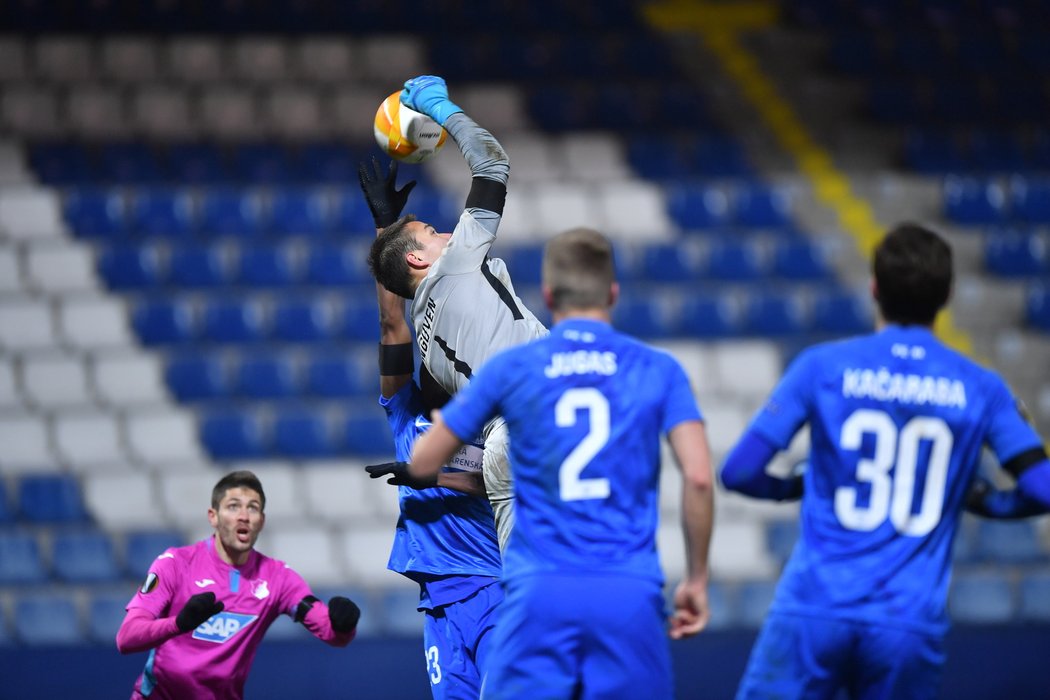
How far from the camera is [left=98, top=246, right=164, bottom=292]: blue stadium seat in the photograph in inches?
379

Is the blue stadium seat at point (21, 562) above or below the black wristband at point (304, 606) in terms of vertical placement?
below

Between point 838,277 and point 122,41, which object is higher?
point 122,41

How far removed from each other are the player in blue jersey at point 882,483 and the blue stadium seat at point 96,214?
7.79 m

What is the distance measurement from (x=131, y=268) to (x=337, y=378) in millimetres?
1839

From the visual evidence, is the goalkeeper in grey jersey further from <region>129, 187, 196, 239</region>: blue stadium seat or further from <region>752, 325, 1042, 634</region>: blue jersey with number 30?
<region>129, 187, 196, 239</region>: blue stadium seat

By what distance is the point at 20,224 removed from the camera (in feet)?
32.6

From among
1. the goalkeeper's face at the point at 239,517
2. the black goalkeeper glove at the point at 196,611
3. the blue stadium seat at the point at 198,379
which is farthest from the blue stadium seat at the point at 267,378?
the black goalkeeper glove at the point at 196,611

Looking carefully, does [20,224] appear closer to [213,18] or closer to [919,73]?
[213,18]

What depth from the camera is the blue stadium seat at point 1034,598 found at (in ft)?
26.5

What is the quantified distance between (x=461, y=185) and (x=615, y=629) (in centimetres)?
789

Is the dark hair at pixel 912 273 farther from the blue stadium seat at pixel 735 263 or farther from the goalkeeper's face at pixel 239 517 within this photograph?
the blue stadium seat at pixel 735 263

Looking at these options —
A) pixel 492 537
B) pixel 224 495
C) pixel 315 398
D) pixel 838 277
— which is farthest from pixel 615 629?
pixel 838 277

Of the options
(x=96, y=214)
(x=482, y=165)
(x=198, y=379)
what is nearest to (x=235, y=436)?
(x=198, y=379)

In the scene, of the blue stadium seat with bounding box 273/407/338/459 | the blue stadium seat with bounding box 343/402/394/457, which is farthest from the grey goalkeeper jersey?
the blue stadium seat with bounding box 273/407/338/459
